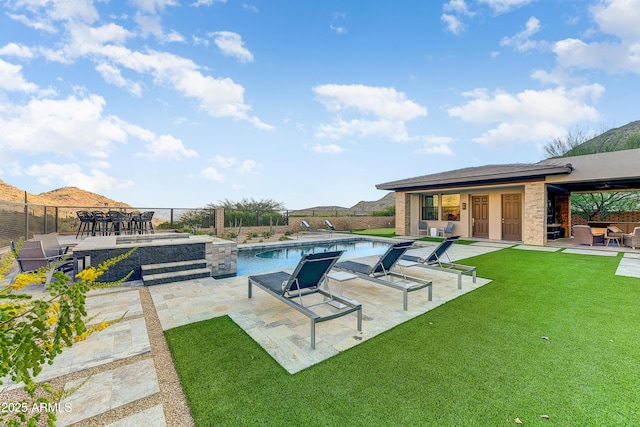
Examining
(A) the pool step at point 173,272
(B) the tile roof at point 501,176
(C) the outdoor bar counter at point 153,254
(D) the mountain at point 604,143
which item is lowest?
(A) the pool step at point 173,272

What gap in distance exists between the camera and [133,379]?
8.89 feet

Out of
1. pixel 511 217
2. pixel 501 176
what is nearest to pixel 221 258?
pixel 501 176

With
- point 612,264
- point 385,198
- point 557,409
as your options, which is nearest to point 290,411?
point 557,409

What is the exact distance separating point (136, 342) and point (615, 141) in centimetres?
3064

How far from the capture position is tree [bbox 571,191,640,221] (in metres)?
16.7

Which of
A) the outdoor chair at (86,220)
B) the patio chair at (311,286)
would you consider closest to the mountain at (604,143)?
the patio chair at (311,286)

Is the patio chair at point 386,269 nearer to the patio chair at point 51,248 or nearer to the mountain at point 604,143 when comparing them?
the patio chair at point 51,248

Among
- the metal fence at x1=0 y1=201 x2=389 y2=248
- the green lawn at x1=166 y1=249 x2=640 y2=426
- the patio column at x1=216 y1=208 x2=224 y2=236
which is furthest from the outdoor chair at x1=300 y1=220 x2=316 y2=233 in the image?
the green lawn at x1=166 y1=249 x2=640 y2=426

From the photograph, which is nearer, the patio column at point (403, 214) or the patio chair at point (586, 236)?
the patio chair at point (586, 236)

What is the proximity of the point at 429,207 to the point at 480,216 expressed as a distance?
117 inches

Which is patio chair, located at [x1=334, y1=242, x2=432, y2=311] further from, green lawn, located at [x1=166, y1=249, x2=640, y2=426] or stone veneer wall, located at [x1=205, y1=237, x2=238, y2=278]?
stone veneer wall, located at [x1=205, y1=237, x2=238, y2=278]

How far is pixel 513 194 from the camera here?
1402 centimetres

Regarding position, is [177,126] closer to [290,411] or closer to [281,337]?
[281,337]

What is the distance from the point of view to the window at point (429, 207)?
1712 cm
